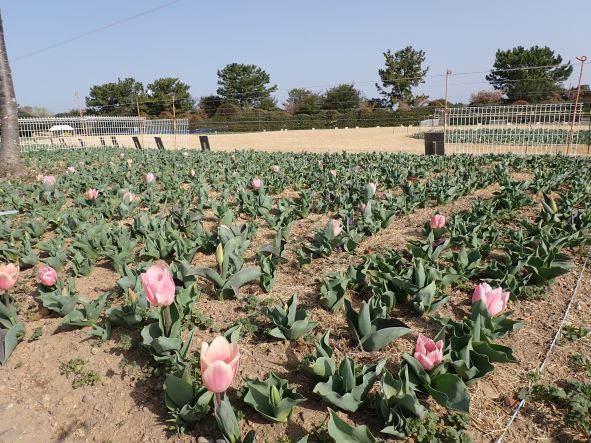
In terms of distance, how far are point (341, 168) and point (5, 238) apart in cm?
504

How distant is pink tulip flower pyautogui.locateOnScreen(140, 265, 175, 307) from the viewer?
2.03 metres

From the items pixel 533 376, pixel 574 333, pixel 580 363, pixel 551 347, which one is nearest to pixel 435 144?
pixel 574 333

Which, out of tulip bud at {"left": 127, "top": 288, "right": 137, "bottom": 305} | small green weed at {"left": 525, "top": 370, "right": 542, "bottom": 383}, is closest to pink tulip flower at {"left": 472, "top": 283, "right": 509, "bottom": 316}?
small green weed at {"left": 525, "top": 370, "right": 542, "bottom": 383}

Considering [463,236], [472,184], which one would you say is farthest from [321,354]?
[472,184]

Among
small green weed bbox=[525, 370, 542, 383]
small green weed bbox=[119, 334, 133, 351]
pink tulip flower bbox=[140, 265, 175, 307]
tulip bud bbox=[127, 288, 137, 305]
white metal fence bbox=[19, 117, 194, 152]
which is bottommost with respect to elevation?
small green weed bbox=[525, 370, 542, 383]

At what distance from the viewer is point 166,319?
7.56ft

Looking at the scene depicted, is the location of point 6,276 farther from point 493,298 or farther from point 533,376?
point 533,376

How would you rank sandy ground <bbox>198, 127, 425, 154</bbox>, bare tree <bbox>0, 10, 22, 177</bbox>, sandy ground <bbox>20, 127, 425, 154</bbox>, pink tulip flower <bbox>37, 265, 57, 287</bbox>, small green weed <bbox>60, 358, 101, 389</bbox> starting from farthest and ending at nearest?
sandy ground <bbox>198, 127, 425, 154</bbox> → sandy ground <bbox>20, 127, 425, 154</bbox> → bare tree <bbox>0, 10, 22, 177</bbox> → pink tulip flower <bbox>37, 265, 57, 287</bbox> → small green weed <bbox>60, 358, 101, 389</bbox>

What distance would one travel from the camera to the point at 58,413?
2203 millimetres

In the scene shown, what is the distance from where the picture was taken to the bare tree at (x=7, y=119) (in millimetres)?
9008

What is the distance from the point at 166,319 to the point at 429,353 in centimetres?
135

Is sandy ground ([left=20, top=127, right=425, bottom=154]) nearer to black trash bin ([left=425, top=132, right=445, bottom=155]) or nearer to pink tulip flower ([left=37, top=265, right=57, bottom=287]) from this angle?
black trash bin ([left=425, top=132, right=445, bottom=155])

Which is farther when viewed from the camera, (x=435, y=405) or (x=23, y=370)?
(x=23, y=370)

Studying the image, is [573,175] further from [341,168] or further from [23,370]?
[23,370]
